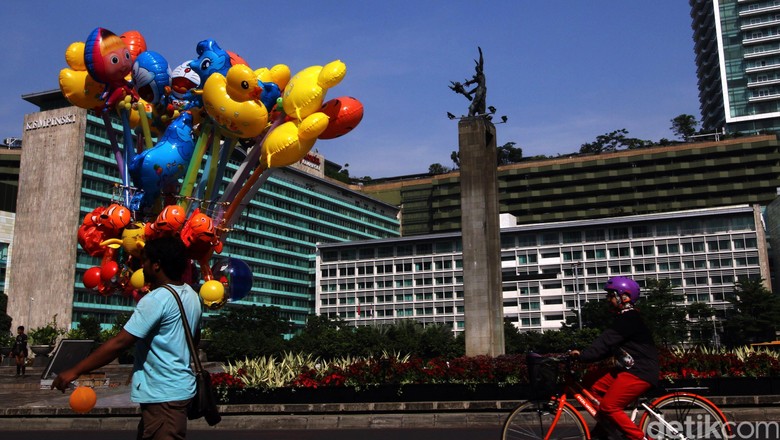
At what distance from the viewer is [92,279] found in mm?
21156

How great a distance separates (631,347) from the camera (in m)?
7.75

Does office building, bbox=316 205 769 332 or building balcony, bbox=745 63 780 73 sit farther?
building balcony, bbox=745 63 780 73

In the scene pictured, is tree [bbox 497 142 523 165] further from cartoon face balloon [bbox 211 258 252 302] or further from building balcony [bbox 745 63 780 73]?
cartoon face balloon [bbox 211 258 252 302]

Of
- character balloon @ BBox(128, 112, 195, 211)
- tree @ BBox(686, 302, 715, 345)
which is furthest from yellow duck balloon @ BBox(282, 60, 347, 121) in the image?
tree @ BBox(686, 302, 715, 345)

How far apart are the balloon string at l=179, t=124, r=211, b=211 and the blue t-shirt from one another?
16581mm

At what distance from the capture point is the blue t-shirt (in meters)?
5.11

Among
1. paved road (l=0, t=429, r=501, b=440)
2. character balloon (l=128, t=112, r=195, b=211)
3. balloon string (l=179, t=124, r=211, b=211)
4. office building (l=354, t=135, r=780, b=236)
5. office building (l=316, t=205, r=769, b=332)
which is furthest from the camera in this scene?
office building (l=354, t=135, r=780, b=236)

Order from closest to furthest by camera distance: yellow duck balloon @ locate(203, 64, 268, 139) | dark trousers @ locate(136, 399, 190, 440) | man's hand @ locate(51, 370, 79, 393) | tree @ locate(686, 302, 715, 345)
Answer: man's hand @ locate(51, 370, 79, 393)
dark trousers @ locate(136, 399, 190, 440)
yellow duck balloon @ locate(203, 64, 268, 139)
tree @ locate(686, 302, 715, 345)

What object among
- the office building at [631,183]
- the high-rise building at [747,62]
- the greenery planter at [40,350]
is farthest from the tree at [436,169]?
the greenery planter at [40,350]

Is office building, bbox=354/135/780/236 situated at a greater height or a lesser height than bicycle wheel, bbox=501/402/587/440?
greater

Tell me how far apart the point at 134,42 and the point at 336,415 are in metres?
13.7

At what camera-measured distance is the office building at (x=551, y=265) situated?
110 meters

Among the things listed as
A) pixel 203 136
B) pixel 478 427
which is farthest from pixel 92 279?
pixel 478 427

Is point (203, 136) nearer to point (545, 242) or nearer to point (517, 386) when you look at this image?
point (517, 386)
